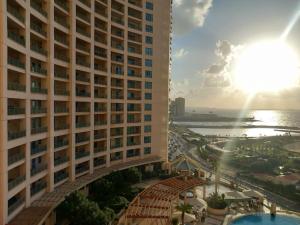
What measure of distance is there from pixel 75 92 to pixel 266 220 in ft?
122

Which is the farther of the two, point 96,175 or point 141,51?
point 141,51

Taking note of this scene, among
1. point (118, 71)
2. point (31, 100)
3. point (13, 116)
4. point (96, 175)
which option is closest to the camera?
point (13, 116)

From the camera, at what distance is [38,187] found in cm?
3944

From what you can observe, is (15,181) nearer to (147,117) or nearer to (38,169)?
(38,169)

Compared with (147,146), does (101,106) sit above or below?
above

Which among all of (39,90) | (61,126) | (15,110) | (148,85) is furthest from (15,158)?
(148,85)

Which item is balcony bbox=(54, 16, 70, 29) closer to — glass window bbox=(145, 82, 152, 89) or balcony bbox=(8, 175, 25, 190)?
balcony bbox=(8, 175, 25, 190)

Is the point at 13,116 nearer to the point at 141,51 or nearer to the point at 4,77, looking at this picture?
the point at 4,77

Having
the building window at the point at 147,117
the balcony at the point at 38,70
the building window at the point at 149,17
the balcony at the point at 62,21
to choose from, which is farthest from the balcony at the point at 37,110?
the building window at the point at 149,17

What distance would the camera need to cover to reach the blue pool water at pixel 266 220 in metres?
43.1

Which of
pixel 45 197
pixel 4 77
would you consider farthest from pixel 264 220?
pixel 4 77

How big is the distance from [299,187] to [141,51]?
48.3m

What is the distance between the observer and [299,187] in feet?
217

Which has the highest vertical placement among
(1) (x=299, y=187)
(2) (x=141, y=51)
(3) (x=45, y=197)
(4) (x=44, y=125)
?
(2) (x=141, y=51)
